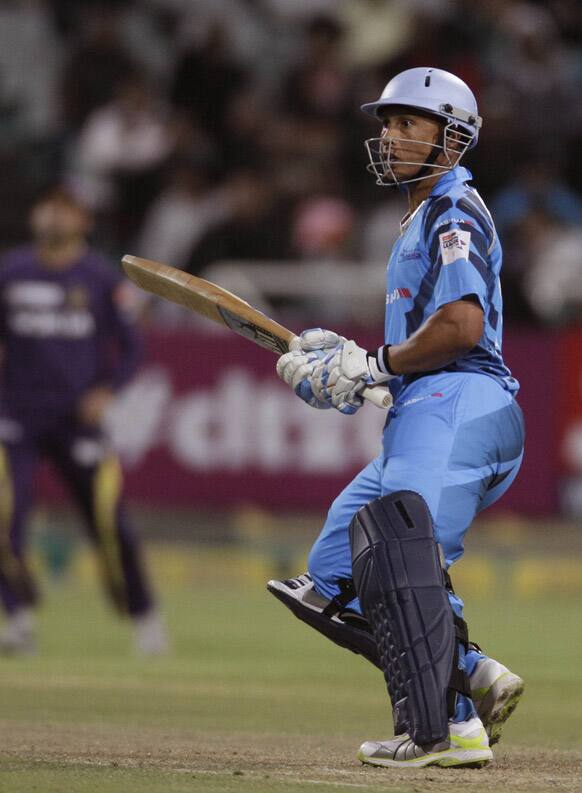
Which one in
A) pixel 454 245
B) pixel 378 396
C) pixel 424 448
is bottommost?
pixel 424 448

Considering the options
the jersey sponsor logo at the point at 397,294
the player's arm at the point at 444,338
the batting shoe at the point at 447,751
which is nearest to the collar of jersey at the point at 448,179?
the jersey sponsor logo at the point at 397,294

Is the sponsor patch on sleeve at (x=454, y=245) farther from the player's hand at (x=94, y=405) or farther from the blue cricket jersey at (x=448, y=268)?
the player's hand at (x=94, y=405)

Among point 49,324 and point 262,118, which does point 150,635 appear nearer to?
point 49,324

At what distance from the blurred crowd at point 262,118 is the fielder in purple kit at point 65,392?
4.27 meters

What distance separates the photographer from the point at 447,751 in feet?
16.8

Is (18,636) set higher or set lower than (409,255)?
lower

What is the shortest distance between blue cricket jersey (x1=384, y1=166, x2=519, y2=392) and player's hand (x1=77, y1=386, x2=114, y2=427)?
160 inches

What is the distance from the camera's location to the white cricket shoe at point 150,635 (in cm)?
914

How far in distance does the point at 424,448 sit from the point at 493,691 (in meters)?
0.73

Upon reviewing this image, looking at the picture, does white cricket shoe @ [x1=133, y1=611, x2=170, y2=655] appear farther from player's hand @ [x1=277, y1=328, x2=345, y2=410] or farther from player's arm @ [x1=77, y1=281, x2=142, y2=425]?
player's hand @ [x1=277, y1=328, x2=345, y2=410]

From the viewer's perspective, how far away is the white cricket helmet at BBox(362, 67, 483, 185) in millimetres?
5477

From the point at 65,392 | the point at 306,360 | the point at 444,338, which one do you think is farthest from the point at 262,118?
the point at 444,338

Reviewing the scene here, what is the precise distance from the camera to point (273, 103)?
1546 centimetres

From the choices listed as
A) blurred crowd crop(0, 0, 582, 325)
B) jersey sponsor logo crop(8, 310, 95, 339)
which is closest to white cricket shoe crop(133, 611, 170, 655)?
jersey sponsor logo crop(8, 310, 95, 339)
